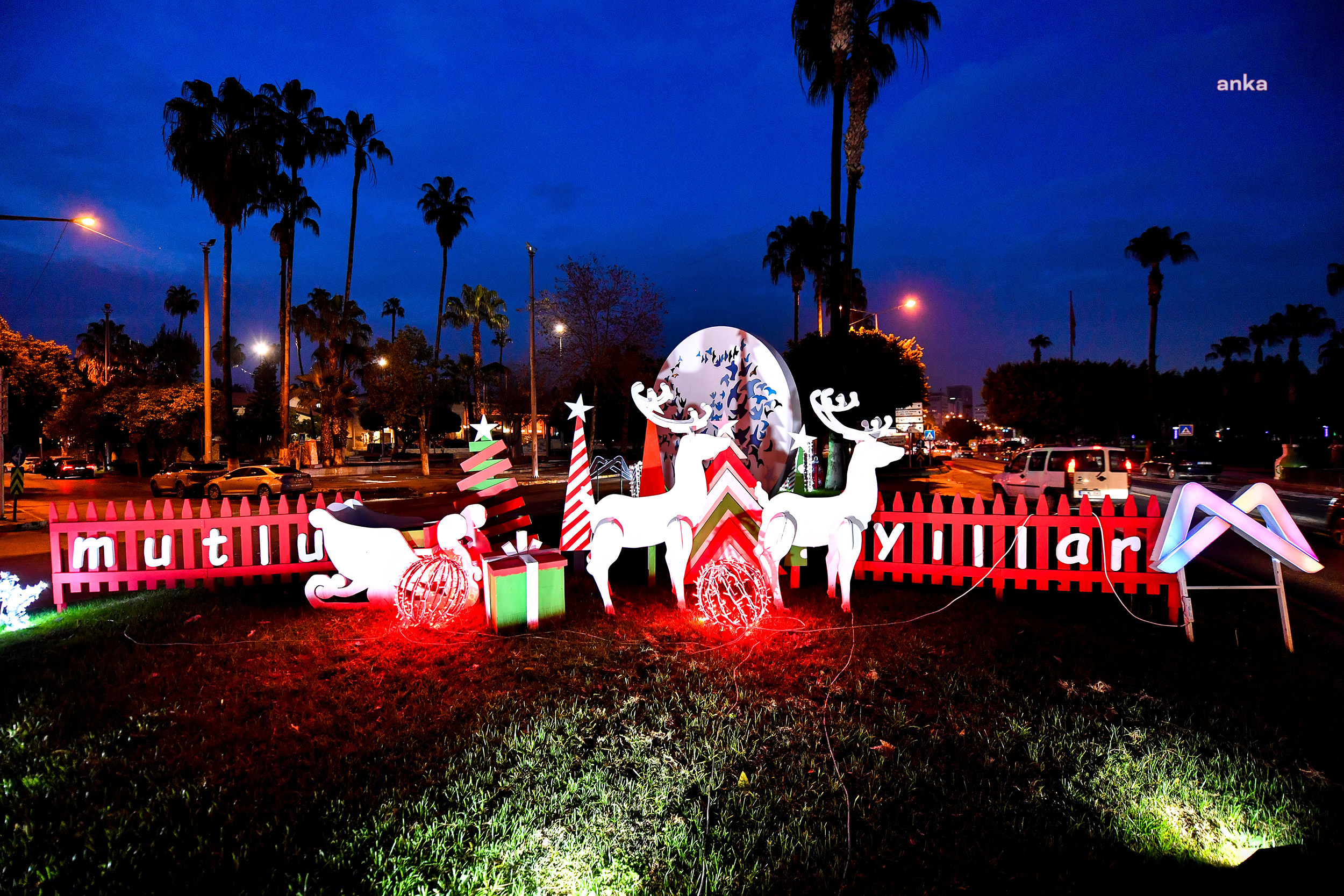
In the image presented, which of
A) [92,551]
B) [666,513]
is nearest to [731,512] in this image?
[666,513]

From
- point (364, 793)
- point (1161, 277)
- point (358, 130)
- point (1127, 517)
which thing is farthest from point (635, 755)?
point (1161, 277)

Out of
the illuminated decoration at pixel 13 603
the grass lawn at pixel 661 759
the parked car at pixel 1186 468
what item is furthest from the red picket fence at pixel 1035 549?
the parked car at pixel 1186 468

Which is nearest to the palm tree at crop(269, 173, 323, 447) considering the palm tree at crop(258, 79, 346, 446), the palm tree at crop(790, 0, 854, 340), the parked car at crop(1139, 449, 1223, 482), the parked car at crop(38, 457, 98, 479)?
the palm tree at crop(258, 79, 346, 446)

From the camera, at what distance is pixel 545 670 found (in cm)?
488

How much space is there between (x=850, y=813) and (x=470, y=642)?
372cm

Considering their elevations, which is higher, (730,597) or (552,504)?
(730,597)

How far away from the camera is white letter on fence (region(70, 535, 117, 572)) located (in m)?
6.94

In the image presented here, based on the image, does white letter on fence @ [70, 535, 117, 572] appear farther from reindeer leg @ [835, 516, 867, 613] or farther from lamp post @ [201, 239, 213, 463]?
lamp post @ [201, 239, 213, 463]

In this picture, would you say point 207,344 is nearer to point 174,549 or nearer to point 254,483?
point 254,483

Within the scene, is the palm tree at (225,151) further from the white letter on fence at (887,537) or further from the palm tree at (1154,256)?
the palm tree at (1154,256)

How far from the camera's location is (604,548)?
6195 millimetres

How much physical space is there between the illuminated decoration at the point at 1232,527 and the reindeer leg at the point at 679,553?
166 inches

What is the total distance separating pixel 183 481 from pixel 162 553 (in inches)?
695

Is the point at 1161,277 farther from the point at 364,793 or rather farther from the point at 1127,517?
the point at 364,793
